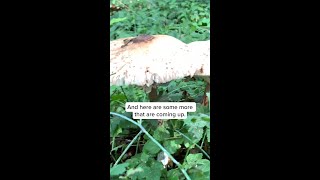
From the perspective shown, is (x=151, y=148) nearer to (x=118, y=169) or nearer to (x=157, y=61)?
(x=118, y=169)

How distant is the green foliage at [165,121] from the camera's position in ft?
12.9

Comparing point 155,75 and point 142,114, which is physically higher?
point 155,75

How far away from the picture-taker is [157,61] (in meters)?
3.98

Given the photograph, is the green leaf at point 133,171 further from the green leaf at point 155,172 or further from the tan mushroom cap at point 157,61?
the tan mushroom cap at point 157,61

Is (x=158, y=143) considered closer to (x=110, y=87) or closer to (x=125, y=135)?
(x=125, y=135)

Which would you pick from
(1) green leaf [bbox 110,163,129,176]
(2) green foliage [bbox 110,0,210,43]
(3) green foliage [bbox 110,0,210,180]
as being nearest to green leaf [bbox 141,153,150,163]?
(3) green foliage [bbox 110,0,210,180]

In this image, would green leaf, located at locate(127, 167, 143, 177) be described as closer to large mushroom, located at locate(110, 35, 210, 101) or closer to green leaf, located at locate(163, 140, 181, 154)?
green leaf, located at locate(163, 140, 181, 154)

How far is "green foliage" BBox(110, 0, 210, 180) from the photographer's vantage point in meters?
3.92

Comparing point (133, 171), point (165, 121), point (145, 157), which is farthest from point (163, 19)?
point (133, 171)

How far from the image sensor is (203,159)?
3928mm

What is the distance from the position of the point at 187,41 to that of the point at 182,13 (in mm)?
200

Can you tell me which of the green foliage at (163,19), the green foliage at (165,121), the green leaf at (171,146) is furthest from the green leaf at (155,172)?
the green foliage at (163,19)

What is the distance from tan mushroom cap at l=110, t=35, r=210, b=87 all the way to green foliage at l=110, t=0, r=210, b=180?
57 mm

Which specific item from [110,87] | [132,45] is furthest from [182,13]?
[110,87]
